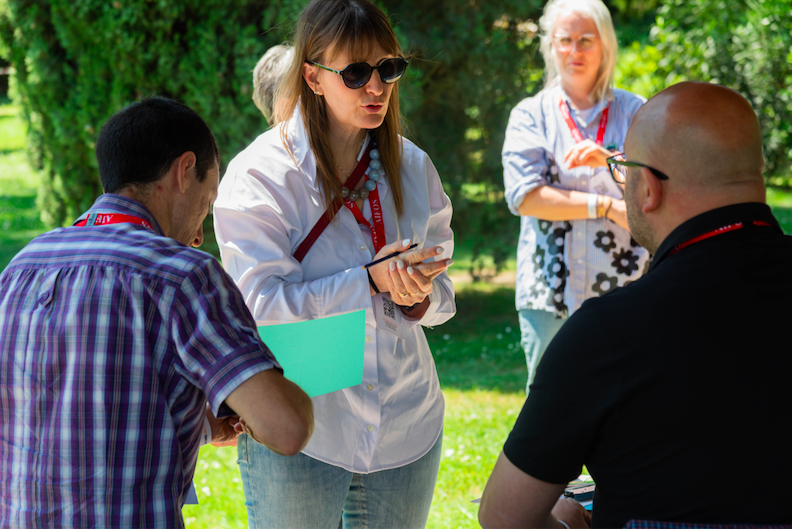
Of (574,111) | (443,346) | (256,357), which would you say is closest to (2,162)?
(443,346)

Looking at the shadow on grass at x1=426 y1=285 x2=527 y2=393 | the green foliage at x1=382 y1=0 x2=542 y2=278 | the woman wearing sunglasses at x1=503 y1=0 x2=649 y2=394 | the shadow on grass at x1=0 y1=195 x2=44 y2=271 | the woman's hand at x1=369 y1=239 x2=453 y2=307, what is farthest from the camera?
the shadow on grass at x1=0 y1=195 x2=44 y2=271

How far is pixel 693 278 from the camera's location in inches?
55.7

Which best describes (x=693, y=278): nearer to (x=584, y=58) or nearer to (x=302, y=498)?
(x=302, y=498)

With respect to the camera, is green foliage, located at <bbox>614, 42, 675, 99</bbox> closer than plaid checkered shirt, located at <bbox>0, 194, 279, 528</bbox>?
No

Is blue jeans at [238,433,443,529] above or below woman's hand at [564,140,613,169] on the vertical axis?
below

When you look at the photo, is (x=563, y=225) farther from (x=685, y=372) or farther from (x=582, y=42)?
(x=685, y=372)

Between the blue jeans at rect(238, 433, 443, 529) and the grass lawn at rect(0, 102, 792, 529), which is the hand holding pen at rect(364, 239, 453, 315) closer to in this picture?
the blue jeans at rect(238, 433, 443, 529)

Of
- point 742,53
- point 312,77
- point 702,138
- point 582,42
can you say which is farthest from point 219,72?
point 742,53

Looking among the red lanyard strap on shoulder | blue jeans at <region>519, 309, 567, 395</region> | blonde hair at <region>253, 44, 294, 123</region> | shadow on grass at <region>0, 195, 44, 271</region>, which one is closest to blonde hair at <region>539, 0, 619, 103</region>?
blue jeans at <region>519, 309, 567, 395</region>

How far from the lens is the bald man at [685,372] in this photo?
1.37 m

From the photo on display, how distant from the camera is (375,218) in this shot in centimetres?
223

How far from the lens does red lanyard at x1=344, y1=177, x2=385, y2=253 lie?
2.20 m

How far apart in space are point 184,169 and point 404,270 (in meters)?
0.66

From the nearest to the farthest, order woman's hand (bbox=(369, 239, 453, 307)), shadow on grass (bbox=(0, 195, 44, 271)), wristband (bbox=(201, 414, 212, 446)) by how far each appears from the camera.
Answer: wristband (bbox=(201, 414, 212, 446))
woman's hand (bbox=(369, 239, 453, 307))
shadow on grass (bbox=(0, 195, 44, 271))
